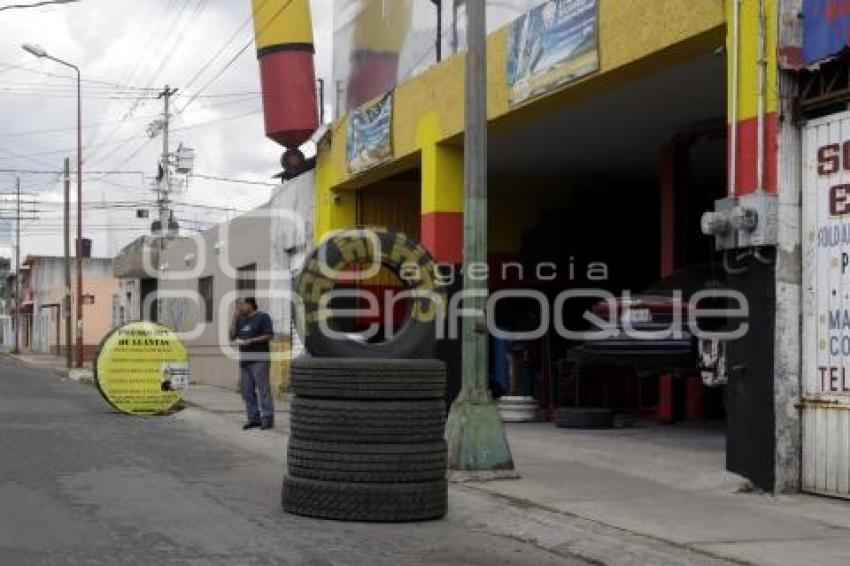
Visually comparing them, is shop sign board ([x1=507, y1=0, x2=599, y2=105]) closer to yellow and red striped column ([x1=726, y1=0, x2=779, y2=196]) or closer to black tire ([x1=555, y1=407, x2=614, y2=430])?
yellow and red striped column ([x1=726, y1=0, x2=779, y2=196])

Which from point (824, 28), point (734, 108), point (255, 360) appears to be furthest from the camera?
point (255, 360)

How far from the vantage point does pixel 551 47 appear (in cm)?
1195

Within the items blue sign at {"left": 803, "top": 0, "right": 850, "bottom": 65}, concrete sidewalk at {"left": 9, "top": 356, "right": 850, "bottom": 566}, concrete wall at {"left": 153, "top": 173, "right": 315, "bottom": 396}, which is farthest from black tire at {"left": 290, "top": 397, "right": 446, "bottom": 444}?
concrete wall at {"left": 153, "top": 173, "right": 315, "bottom": 396}

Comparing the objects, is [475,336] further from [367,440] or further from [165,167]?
[165,167]

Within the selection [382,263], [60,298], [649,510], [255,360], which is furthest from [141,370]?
[60,298]

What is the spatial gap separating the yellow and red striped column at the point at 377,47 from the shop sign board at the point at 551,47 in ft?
15.3

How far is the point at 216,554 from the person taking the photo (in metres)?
6.77

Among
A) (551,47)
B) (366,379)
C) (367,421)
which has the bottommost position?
(367,421)

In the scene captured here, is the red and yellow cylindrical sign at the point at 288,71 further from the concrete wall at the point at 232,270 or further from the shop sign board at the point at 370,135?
the shop sign board at the point at 370,135

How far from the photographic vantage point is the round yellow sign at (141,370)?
1742 cm

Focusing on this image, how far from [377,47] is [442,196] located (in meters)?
4.24

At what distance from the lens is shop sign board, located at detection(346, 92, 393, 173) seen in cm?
1628

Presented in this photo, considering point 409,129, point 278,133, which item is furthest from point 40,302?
point 409,129

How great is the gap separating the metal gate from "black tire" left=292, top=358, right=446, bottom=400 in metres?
3.11
